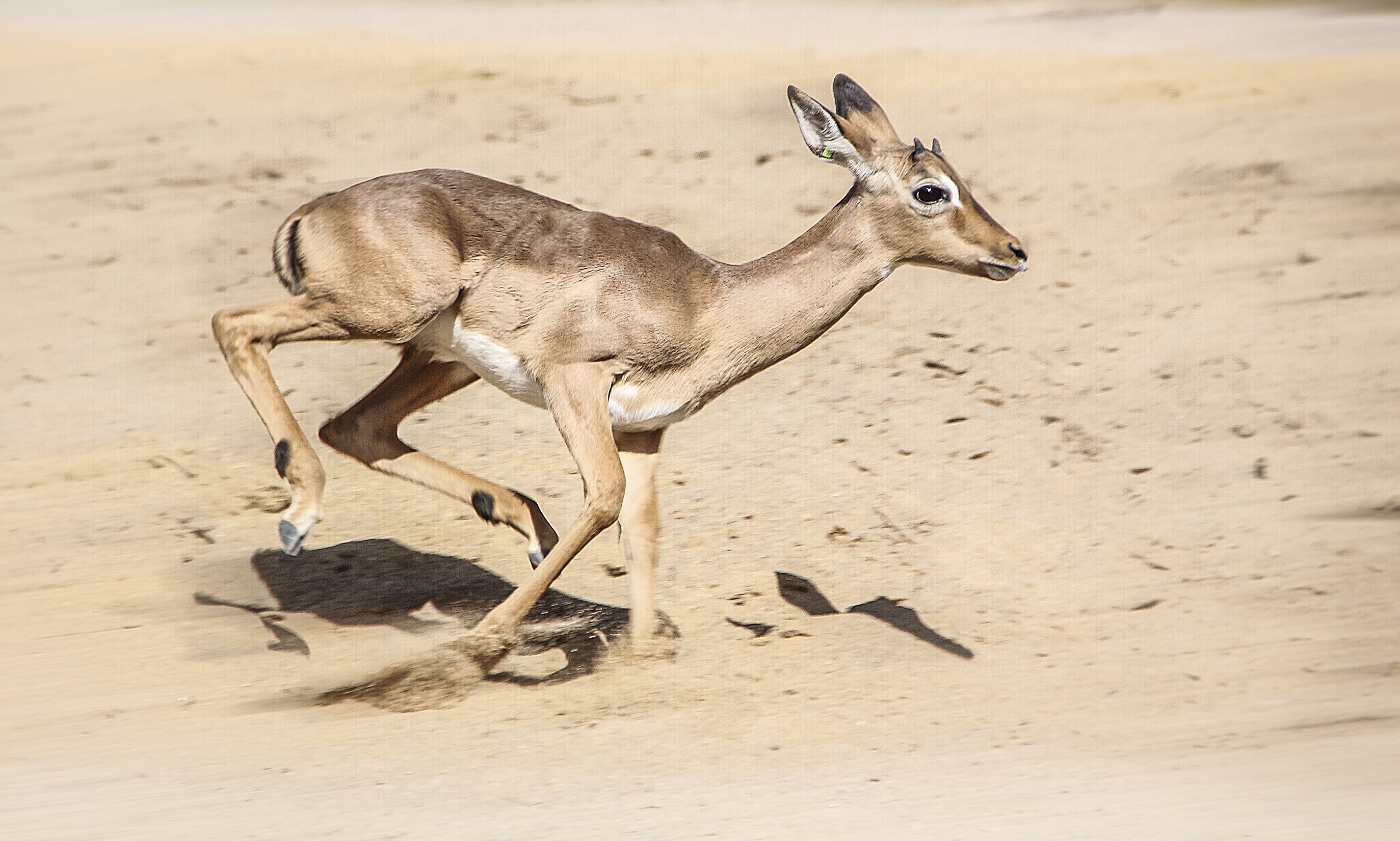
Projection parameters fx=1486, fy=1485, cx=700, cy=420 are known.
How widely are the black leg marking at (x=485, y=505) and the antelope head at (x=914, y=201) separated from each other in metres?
2.07

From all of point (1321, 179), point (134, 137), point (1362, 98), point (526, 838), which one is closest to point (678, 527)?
point (526, 838)

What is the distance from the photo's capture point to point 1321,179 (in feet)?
39.0

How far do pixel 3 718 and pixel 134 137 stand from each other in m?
8.79

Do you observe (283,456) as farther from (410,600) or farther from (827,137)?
(827,137)

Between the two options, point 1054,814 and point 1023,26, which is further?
point 1023,26

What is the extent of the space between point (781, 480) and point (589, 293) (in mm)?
2460

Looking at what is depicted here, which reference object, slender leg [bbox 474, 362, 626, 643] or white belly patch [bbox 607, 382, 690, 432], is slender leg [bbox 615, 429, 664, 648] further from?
slender leg [bbox 474, 362, 626, 643]

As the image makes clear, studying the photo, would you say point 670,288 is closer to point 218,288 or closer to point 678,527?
point 678,527

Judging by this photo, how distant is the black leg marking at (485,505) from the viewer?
21.7ft

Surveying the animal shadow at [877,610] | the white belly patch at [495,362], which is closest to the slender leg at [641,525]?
the white belly patch at [495,362]

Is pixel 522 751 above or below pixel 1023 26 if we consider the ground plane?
below

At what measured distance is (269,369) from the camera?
232 inches

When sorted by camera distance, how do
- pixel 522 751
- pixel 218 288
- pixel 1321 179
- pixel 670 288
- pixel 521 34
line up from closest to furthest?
pixel 522 751, pixel 670 288, pixel 218 288, pixel 1321 179, pixel 521 34

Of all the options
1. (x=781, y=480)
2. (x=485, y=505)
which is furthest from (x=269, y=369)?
(x=781, y=480)
